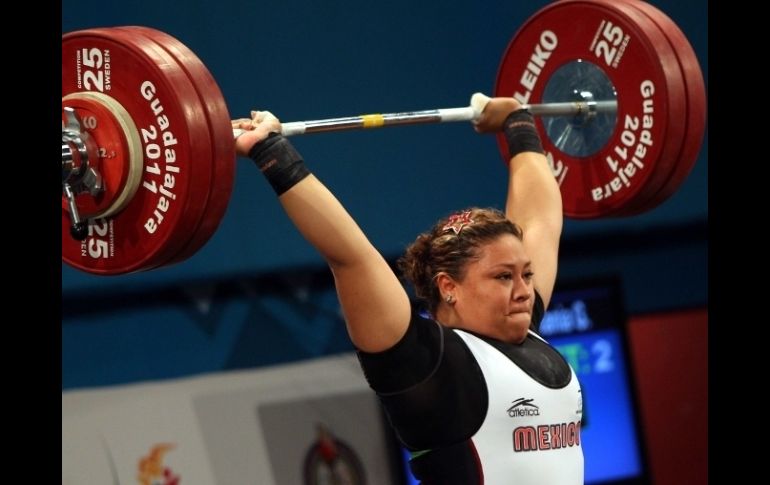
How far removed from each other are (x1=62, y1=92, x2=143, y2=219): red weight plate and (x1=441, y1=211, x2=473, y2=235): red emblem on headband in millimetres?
682

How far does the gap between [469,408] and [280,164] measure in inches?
24.7

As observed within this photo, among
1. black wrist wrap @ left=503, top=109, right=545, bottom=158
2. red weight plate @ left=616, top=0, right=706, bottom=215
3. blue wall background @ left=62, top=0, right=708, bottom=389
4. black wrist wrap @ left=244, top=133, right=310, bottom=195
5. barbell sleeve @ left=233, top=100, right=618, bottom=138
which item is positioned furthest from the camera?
blue wall background @ left=62, top=0, right=708, bottom=389

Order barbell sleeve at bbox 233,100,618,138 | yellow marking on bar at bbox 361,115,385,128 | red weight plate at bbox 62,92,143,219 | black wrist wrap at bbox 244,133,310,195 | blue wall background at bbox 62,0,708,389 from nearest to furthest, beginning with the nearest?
1. black wrist wrap at bbox 244,133,310,195
2. red weight plate at bbox 62,92,143,219
3. barbell sleeve at bbox 233,100,618,138
4. yellow marking on bar at bbox 361,115,385,128
5. blue wall background at bbox 62,0,708,389

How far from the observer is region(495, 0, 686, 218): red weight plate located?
10.5 ft

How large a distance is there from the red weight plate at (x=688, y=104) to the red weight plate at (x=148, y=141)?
4.64 ft

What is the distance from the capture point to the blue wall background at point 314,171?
3.92 meters

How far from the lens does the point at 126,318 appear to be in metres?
3.91

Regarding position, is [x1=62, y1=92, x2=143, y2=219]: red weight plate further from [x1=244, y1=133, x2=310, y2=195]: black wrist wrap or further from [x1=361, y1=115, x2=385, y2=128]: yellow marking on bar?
[x1=361, y1=115, x2=385, y2=128]: yellow marking on bar

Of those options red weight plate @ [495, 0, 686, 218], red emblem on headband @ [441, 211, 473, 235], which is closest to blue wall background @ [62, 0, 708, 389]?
red weight plate @ [495, 0, 686, 218]

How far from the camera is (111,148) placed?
8.25 feet

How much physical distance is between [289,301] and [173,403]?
0.57m

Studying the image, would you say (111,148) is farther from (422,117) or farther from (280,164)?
(422,117)

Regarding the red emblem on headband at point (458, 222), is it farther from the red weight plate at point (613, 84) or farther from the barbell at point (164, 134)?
the red weight plate at point (613, 84)

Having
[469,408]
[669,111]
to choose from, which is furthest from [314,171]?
→ [469,408]
